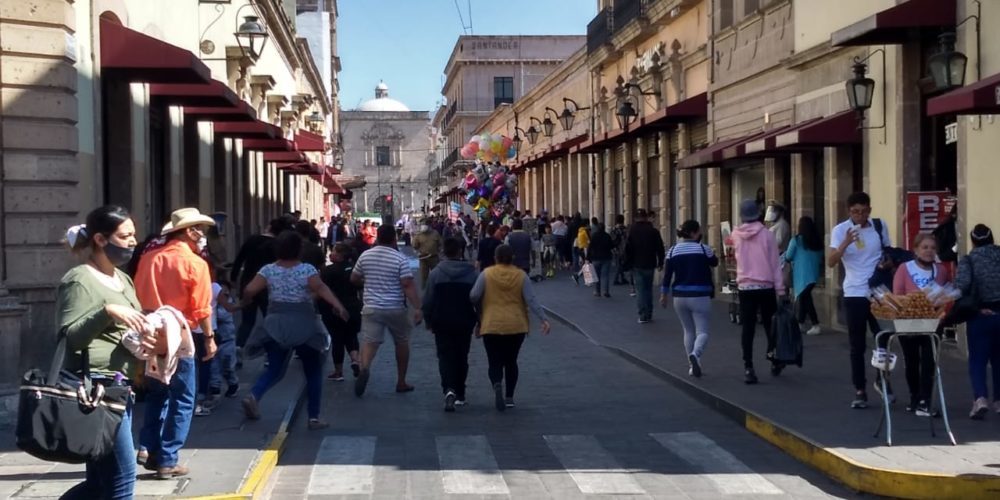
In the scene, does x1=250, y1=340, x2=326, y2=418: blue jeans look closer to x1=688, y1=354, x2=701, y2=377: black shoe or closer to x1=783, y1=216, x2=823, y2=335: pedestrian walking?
x1=688, y1=354, x2=701, y2=377: black shoe

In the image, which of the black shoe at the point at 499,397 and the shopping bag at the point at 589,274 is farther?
the shopping bag at the point at 589,274

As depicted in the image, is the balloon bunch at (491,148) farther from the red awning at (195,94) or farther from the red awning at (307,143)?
the red awning at (195,94)

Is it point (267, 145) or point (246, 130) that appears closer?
point (246, 130)

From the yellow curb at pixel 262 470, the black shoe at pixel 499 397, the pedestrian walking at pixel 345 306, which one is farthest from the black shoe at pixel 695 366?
the yellow curb at pixel 262 470

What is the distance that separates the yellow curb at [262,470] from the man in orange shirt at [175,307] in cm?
49

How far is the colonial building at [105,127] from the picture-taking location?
36.2 ft

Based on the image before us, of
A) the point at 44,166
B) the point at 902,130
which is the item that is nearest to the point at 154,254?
the point at 44,166

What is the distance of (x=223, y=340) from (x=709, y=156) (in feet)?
38.2

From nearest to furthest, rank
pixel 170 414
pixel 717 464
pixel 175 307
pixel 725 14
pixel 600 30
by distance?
pixel 170 414
pixel 175 307
pixel 717 464
pixel 725 14
pixel 600 30

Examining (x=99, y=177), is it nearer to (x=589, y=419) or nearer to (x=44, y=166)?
(x=44, y=166)

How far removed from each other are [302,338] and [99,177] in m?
4.41

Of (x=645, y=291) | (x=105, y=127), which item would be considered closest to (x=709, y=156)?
(x=645, y=291)

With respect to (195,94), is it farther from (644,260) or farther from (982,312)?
(982,312)

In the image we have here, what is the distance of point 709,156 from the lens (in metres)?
21.3
